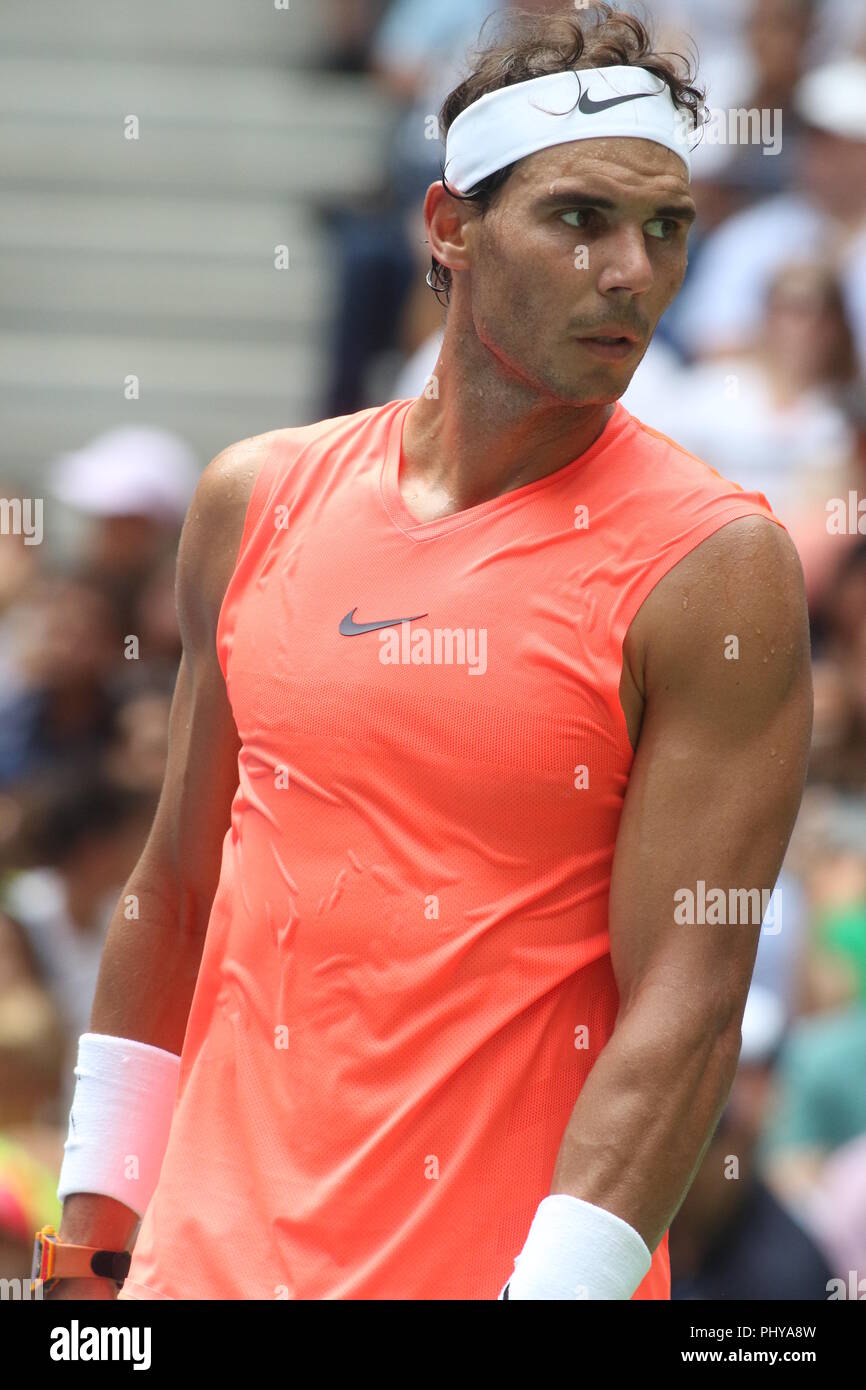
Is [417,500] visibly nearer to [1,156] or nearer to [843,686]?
[843,686]

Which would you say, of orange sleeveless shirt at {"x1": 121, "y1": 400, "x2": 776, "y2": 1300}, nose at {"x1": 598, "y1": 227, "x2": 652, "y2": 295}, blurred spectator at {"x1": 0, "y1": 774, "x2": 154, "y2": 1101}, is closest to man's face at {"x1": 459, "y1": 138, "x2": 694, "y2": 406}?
nose at {"x1": 598, "y1": 227, "x2": 652, "y2": 295}

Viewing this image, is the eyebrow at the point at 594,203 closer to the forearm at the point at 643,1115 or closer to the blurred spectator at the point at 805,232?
the forearm at the point at 643,1115

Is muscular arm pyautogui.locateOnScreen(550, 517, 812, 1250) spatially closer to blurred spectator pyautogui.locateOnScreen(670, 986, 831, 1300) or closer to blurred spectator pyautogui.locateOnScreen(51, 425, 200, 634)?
blurred spectator pyautogui.locateOnScreen(670, 986, 831, 1300)

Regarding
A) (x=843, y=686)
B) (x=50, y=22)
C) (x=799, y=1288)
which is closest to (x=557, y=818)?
(x=799, y=1288)

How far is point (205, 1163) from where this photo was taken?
2363 mm

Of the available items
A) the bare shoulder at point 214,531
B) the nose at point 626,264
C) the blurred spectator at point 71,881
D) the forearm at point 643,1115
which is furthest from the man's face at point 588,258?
the blurred spectator at point 71,881

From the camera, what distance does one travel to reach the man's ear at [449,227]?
2.42m

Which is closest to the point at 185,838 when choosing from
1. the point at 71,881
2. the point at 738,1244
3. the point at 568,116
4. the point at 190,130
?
the point at 568,116

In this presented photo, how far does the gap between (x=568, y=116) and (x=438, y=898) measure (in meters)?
0.88

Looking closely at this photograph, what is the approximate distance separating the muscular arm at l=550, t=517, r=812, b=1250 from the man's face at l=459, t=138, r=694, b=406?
26 centimetres

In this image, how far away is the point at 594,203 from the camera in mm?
2256

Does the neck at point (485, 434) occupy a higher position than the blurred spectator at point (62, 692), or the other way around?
the blurred spectator at point (62, 692)

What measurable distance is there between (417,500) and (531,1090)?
27.4 inches

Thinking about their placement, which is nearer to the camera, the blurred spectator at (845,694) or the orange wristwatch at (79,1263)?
the orange wristwatch at (79,1263)
